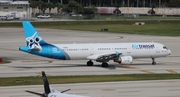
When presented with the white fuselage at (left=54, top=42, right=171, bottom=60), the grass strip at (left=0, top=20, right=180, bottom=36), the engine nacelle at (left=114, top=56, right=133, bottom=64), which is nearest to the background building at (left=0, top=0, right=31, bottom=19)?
the grass strip at (left=0, top=20, right=180, bottom=36)

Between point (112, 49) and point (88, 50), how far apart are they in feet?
10.4

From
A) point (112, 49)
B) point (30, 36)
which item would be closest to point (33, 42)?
point (30, 36)

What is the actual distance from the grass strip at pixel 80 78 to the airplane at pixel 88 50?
8.37 meters

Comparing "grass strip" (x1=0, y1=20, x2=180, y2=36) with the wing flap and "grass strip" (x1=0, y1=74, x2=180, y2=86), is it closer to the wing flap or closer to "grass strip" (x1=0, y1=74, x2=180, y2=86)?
the wing flap

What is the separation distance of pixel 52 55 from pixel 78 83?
44.3 feet

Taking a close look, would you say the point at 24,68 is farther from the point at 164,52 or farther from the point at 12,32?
the point at 12,32

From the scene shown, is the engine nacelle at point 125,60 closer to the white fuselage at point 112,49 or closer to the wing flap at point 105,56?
the wing flap at point 105,56

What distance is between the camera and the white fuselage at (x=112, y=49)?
60.1 meters

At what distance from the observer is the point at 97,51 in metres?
61.1

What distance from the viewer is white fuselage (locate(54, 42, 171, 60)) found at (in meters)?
60.1

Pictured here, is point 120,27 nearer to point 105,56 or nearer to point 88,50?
point 88,50

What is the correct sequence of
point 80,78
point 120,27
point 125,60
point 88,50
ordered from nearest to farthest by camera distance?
point 80,78, point 125,60, point 88,50, point 120,27

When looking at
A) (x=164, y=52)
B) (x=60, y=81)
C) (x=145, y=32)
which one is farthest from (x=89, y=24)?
(x=60, y=81)

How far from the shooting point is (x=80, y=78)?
49969 millimetres
